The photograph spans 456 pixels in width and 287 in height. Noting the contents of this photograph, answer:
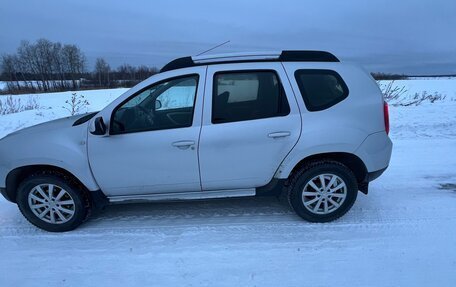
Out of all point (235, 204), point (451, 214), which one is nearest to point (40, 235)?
point (235, 204)

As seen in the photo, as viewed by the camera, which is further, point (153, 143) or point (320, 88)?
point (320, 88)


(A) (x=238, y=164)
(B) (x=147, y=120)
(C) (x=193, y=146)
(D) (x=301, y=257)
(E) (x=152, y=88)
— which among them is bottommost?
(D) (x=301, y=257)

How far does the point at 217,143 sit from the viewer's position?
3.09 m

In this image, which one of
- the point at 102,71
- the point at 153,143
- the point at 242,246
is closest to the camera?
the point at 242,246

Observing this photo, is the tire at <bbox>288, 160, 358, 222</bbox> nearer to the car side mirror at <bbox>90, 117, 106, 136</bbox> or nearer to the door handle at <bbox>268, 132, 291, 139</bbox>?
the door handle at <bbox>268, 132, 291, 139</bbox>

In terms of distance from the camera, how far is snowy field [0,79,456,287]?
2578 mm

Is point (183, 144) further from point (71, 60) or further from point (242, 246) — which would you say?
point (71, 60)

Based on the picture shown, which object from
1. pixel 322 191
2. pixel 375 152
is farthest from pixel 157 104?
pixel 375 152

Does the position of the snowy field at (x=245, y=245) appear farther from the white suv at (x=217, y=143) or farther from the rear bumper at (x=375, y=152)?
the rear bumper at (x=375, y=152)

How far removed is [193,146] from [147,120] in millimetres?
604

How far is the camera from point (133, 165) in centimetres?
316

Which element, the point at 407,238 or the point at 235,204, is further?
the point at 235,204

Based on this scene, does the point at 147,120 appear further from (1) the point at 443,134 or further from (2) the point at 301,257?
(1) the point at 443,134

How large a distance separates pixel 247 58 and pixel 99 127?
1784 millimetres
